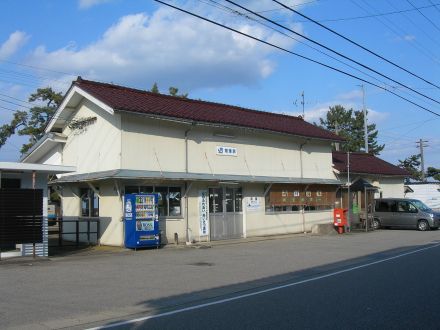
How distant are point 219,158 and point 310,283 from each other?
41.6 ft

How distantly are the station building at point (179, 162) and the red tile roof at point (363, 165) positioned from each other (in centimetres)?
583

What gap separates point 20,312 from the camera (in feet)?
28.2

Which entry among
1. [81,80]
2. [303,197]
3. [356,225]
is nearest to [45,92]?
[81,80]

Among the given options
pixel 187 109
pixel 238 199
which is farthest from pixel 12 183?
pixel 238 199

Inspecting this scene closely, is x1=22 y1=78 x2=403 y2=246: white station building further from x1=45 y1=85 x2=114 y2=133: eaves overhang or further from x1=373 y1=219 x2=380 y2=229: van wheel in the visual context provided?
x1=373 y1=219 x2=380 y2=229: van wheel

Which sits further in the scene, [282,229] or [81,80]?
[282,229]

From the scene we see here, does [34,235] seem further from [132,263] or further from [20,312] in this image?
[20,312]

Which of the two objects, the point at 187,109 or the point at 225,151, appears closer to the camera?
the point at 187,109

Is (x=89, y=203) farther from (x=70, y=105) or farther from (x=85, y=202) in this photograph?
(x=70, y=105)

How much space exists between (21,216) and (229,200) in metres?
10.5

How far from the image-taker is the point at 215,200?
2339cm

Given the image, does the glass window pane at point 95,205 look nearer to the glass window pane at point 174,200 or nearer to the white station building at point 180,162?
the white station building at point 180,162

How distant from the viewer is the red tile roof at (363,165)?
33.8 m

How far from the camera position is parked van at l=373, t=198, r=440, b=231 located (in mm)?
30156
